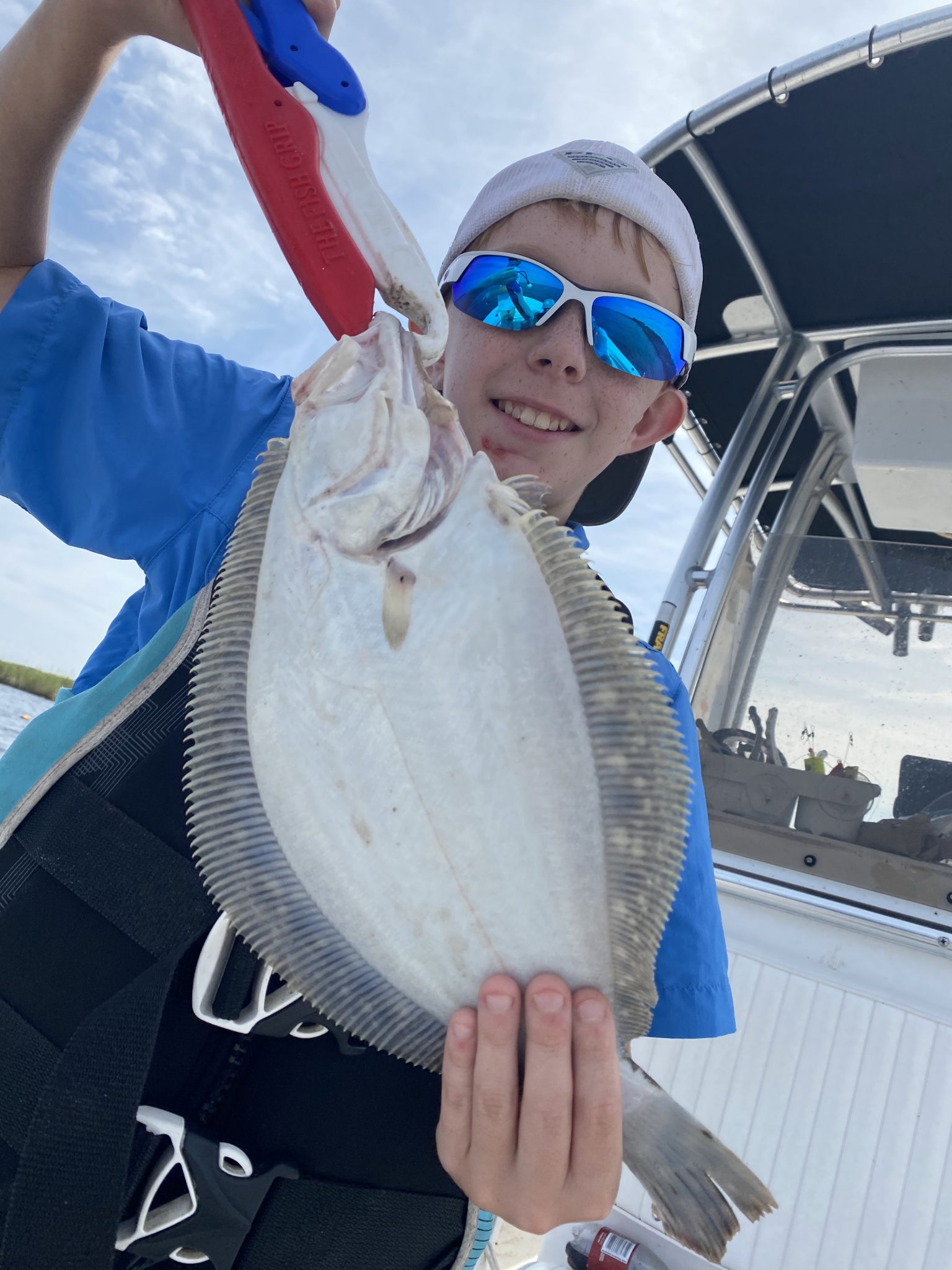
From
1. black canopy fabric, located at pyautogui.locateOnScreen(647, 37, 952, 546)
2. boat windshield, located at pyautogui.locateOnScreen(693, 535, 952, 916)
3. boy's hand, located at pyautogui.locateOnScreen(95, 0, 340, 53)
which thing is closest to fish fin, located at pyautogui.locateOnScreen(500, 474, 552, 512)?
boy's hand, located at pyautogui.locateOnScreen(95, 0, 340, 53)

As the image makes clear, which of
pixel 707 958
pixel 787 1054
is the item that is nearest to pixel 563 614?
pixel 707 958

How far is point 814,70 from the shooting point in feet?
8.81

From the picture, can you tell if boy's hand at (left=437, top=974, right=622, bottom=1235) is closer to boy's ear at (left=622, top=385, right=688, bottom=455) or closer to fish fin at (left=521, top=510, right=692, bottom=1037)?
fish fin at (left=521, top=510, right=692, bottom=1037)

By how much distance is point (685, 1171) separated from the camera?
96cm

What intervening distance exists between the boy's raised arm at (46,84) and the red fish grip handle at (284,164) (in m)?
0.21

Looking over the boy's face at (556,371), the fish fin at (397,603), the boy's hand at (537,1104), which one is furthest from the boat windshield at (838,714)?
the fish fin at (397,603)

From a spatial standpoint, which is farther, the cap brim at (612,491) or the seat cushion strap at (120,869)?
the cap brim at (612,491)

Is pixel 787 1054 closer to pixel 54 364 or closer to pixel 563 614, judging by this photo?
pixel 563 614

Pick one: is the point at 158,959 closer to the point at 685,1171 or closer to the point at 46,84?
the point at 685,1171

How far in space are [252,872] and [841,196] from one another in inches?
122

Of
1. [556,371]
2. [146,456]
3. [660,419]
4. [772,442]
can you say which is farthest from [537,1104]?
[772,442]

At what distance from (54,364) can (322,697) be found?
67 centimetres

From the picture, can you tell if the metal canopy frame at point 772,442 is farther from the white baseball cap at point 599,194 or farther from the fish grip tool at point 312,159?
the fish grip tool at point 312,159

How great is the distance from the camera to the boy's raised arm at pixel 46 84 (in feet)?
3.68
